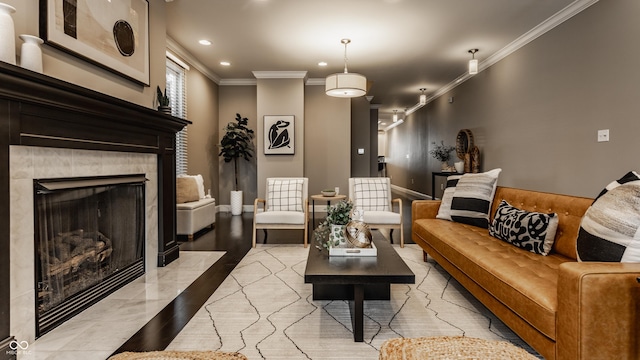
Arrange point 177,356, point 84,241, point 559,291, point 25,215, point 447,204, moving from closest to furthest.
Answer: point 177,356 → point 559,291 → point 25,215 → point 84,241 → point 447,204

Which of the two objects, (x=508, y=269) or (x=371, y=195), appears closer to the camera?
(x=508, y=269)

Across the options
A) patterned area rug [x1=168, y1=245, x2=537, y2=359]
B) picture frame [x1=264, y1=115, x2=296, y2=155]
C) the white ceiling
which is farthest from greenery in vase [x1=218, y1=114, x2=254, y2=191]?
patterned area rug [x1=168, y1=245, x2=537, y2=359]

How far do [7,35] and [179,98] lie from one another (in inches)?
149

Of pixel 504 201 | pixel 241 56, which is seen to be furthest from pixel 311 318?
pixel 241 56

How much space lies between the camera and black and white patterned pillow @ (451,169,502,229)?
3.16 meters

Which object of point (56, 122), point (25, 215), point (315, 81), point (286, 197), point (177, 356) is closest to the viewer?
point (177, 356)

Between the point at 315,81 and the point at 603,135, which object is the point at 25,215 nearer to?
the point at 603,135

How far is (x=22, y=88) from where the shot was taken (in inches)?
68.3

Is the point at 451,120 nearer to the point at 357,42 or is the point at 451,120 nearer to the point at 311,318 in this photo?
the point at 357,42

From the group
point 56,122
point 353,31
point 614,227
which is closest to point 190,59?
point 353,31

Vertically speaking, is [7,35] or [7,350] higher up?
[7,35]

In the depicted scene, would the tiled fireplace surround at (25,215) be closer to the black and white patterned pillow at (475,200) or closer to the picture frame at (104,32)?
the picture frame at (104,32)

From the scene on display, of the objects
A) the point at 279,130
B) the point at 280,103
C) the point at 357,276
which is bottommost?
the point at 357,276

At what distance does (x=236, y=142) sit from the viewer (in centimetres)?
661
